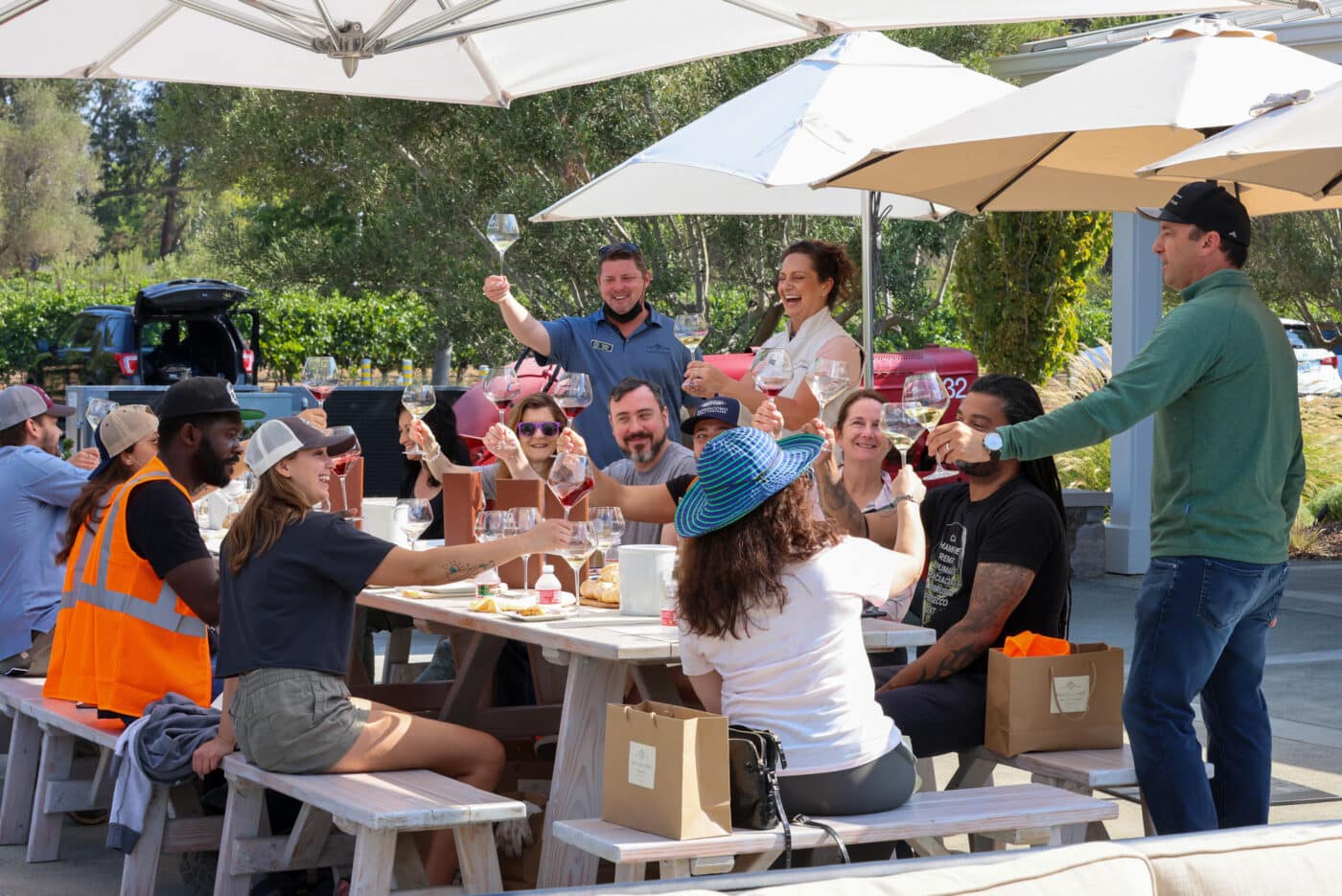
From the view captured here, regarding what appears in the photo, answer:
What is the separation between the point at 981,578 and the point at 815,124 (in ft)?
10.0

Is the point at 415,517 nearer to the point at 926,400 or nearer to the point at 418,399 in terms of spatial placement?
the point at 418,399

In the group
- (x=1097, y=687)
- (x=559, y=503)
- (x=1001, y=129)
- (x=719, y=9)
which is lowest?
(x=1097, y=687)

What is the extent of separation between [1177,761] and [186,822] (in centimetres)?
282

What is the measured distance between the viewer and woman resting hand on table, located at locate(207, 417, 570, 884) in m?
4.17

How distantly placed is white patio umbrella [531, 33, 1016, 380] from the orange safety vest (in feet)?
9.29

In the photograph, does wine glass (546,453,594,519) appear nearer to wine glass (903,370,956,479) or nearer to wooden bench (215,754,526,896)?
wooden bench (215,754,526,896)

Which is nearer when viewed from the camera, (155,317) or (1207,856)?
(1207,856)

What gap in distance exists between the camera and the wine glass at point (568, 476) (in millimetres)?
4719

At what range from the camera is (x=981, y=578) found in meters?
4.52

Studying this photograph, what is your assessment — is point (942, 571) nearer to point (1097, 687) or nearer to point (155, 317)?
point (1097, 687)

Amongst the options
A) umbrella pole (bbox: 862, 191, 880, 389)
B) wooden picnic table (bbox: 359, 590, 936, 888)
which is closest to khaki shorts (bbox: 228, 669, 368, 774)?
wooden picnic table (bbox: 359, 590, 936, 888)

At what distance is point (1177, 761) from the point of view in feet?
13.5

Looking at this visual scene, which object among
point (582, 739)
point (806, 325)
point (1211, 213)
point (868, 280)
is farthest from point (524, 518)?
point (868, 280)

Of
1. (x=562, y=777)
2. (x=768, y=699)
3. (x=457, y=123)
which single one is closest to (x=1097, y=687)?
(x=768, y=699)
